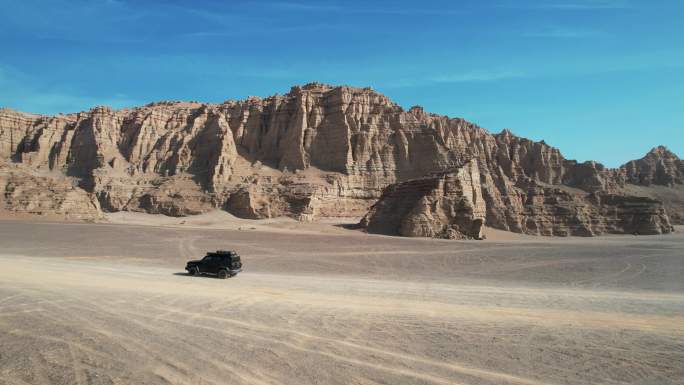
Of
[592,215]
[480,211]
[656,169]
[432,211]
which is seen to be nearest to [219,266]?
[432,211]

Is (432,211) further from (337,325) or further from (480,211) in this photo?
(337,325)

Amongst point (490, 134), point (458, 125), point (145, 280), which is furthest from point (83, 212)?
point (490, 134)

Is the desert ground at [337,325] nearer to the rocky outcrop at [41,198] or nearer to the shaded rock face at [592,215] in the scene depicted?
the rocky outcrop at [41,198]

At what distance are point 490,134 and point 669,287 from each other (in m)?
71.7

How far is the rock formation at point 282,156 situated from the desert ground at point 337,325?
146 feet

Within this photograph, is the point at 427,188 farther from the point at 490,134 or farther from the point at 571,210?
the point at 490,134

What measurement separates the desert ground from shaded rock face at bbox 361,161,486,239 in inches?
786

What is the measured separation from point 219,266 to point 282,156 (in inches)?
2322

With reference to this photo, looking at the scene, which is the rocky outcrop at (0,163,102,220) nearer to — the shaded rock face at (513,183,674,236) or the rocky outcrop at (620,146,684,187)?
the shaded rock face at (513,183,674,236)

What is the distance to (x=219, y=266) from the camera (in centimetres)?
1794

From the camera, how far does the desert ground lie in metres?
6.71

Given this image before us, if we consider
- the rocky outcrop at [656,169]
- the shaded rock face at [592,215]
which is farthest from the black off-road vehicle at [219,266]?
the rocky outcrop at [656,169]

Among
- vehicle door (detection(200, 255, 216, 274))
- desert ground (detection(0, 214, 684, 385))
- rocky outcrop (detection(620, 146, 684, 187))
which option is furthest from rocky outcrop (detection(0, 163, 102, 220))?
rocky outcrop (detection(620, 146, 684, 187))

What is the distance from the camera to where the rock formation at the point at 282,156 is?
66.6 meters
